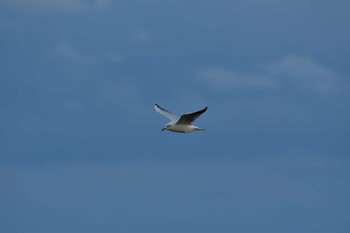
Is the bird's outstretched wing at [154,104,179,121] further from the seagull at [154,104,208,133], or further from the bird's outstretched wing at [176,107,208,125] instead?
the bird's outstretched wing at [176,107,208,125]

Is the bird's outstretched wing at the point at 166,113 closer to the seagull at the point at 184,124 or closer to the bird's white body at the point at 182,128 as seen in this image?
the seagull at the point at 184,124

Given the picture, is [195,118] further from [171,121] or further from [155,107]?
[155,107]

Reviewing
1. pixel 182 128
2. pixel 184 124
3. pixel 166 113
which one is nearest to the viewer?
pixel 184 124

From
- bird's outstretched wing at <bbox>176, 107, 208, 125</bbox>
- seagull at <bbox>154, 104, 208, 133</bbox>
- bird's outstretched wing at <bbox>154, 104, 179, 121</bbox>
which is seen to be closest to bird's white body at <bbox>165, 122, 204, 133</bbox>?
seagull at <bbox>154, 104, 208, 133</bbox>

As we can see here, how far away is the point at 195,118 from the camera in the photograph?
65.1m

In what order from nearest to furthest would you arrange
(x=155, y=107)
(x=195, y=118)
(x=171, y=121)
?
(x=195, y=118) < (x=171, y=121) < (x=155, y=107)

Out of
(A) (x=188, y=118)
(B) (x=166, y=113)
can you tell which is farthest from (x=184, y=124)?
(B) (x=166, y=113)

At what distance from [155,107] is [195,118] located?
32.5 ft

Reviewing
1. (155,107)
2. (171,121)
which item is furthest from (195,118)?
(155,107)

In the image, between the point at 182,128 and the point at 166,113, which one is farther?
the point at 166,113

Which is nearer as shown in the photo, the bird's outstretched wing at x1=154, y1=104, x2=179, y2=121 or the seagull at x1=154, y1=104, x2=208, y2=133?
the seagull at x1=154, y1=104, x2=208, y2=133

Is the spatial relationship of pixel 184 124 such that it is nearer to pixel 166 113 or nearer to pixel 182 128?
pixel 182 128

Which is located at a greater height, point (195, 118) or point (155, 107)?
point (155, 107)

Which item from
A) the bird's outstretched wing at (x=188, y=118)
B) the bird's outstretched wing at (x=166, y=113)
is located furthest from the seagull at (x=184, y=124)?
the bird's outstretched wing at (x=166, y=113)
